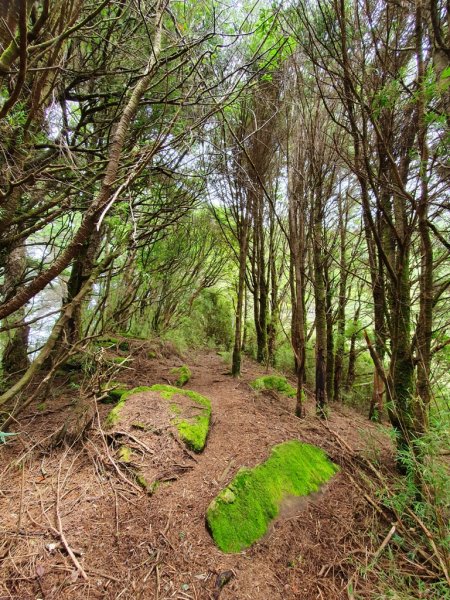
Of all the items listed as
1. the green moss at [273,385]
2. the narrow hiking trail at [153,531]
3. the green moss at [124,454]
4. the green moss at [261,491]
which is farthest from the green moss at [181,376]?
the green moss at [261,491]

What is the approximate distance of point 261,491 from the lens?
2195 millimetres

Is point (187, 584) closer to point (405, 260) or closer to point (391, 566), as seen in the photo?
point (391, 566)

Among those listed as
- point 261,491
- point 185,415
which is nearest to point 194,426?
point 185,415

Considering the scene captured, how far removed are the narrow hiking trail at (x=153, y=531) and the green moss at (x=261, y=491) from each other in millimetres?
72

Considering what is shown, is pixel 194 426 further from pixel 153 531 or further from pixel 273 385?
pixel 273 385

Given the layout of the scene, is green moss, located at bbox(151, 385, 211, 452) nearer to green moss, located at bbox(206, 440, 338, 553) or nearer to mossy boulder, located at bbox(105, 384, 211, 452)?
mossy boulder, located at bbox(105, 384, 211, 452)

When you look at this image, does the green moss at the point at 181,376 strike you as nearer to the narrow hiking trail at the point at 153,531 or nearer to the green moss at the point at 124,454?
the narrow hiking trail at the point at 153,531

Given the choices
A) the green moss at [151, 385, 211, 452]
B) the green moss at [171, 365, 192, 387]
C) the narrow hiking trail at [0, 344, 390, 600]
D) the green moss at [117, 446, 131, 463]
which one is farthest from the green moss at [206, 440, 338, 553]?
the green moss at [171, 365, 192, 387]

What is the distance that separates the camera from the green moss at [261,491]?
1916mm

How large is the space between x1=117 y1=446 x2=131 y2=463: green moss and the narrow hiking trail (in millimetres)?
64

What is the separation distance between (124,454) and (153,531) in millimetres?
699

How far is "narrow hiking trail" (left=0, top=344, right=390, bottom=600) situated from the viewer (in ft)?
5.01

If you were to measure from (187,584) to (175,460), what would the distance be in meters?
0.92

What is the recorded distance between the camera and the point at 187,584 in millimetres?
1585
